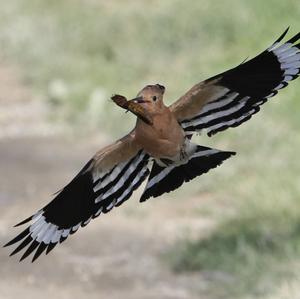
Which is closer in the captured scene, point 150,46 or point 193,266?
point 193,266

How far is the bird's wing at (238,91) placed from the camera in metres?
2.92

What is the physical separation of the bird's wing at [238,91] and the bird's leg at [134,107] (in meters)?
0.20

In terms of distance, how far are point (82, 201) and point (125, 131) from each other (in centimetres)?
747

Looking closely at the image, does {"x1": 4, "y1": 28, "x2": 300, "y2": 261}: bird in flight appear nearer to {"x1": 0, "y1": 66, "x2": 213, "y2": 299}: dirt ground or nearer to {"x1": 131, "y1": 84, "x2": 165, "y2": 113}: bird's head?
{"x1": 131, "y1": 84, "x2": 165, "y2": 113}: bird's head

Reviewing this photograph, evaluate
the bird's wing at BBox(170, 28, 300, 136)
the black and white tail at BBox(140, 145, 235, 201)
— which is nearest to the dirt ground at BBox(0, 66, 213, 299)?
the black and white tail at BBox(140, 145, 235, 201)

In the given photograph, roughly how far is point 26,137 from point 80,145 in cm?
83

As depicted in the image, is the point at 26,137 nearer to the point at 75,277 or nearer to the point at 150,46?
the point at 150,46

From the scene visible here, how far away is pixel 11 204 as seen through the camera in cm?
911

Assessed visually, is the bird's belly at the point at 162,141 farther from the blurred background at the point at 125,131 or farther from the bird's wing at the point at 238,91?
the blurred background at the point at 125,131

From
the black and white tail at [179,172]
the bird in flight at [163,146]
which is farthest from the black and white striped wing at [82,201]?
the black and white tail at [179,172]

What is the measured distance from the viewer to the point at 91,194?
3.06 m

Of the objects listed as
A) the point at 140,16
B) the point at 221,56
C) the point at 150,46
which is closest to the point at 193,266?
the point at 221,56

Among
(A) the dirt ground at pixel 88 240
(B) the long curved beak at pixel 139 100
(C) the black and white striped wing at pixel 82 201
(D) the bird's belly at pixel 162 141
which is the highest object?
(A) the dirt ground at pixel 88 240

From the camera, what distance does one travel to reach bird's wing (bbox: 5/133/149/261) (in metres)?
2.98
